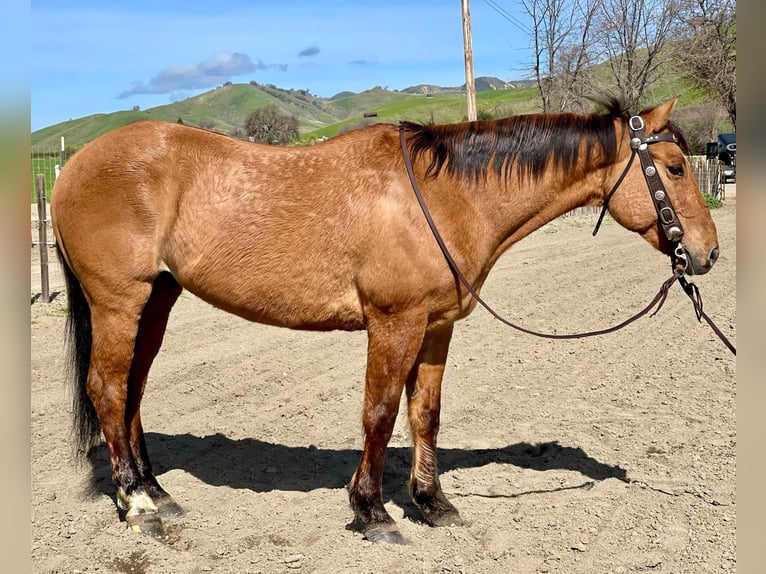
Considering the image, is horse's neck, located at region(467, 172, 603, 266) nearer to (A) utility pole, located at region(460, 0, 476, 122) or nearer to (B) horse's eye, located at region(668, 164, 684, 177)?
(B) horse's eye, located at region(668, 164, 684, 177)

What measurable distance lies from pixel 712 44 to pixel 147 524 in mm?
23032

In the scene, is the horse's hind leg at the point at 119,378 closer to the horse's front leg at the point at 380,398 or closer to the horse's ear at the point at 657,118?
the horse's front leg at the point at 380,398

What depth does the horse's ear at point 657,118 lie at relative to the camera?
139 inches

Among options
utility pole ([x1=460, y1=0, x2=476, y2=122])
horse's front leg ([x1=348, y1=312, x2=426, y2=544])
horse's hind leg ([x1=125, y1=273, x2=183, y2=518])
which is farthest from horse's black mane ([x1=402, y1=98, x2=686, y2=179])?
utility pole ([x1=460, y1=0, x2=476, y2=122])

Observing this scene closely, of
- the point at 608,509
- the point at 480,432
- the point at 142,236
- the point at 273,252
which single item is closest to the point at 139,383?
the point at 142,236

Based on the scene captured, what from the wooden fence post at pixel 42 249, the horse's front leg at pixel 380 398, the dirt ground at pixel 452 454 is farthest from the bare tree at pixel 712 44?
the horse's front leg at pixel 380 398

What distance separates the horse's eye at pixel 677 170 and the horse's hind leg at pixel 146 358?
2872 millimetres

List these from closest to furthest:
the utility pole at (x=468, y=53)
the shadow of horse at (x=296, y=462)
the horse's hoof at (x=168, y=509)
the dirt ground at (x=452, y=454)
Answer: the dirt ground at (x=452, y=454) < the horse's hoof at (x=168, y=509) < the shadow of horse at (x=296, y=462) < the utility pole at (x=468, y=53)

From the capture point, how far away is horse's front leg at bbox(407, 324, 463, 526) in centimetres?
389

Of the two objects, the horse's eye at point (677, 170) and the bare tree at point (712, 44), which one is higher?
the bare tree at point (712, 44)

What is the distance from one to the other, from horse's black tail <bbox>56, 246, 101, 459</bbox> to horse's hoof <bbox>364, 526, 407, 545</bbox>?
1.81 metres

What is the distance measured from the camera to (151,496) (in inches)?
155
